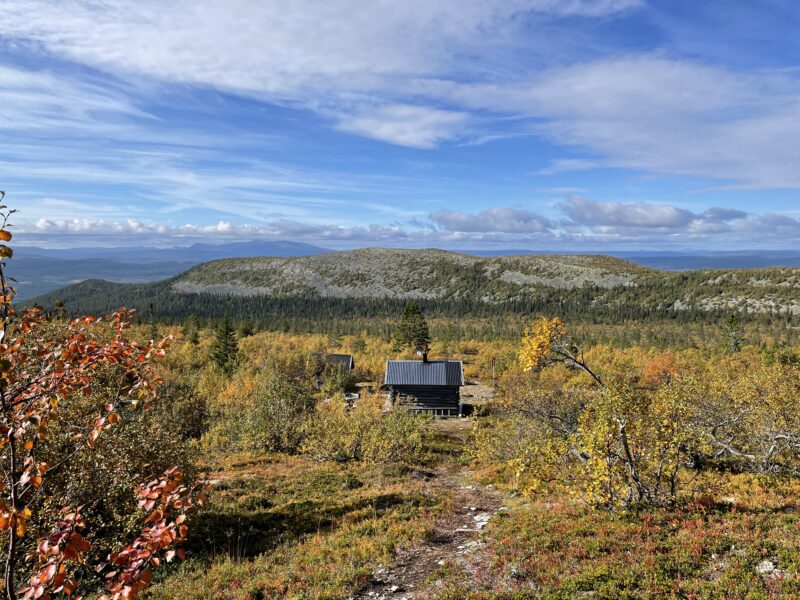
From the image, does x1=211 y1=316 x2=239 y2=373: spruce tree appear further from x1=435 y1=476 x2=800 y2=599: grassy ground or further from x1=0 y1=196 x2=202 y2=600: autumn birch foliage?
x1=0 y1=196 x2=202 y2=600: autumn birch foliage

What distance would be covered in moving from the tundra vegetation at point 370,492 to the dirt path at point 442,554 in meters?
0.26

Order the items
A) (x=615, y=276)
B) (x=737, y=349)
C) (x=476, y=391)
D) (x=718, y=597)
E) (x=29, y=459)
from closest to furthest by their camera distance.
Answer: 1. (x=29, y=459)
2. (x=718, y=597)
3. (x=476, y=391)
4. (x=737, y=349)
5. (x=615, y=276)

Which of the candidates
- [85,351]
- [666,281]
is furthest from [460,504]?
[666,281]

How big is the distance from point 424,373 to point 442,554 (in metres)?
36.1

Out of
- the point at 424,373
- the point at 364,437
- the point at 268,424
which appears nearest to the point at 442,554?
the point at 364,437

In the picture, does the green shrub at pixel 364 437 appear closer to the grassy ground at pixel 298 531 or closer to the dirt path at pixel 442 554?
the grassy ground at pixel 298 531

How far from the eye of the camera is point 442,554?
14688 millimetres

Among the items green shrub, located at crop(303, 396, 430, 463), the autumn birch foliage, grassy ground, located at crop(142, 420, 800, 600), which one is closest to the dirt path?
grassy ground, located at crop(142, 420, 800, 600)

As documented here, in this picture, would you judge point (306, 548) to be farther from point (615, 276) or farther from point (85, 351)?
point (615, 276)

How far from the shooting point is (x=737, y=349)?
7056 cm

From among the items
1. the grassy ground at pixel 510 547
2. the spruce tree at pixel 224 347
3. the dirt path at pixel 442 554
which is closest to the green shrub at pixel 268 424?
the grassy ground at pixel 510 547

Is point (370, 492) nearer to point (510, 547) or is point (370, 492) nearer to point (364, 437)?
point (364, 437)

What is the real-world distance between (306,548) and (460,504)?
25.4ft

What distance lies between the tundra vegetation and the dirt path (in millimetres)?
262
